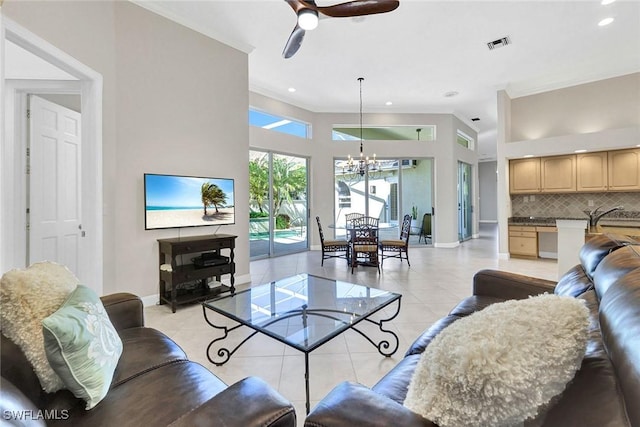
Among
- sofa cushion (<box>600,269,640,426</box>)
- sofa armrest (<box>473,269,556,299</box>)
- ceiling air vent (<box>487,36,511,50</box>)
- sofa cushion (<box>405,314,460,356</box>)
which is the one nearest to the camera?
sofa cushion (<box>600,269,640,426</box>)

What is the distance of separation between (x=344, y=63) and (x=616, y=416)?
210 inches

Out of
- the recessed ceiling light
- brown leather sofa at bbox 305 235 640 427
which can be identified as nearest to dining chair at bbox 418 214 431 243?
the recessed ceiling light

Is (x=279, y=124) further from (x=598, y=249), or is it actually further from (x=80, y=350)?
(x=80, y=350)

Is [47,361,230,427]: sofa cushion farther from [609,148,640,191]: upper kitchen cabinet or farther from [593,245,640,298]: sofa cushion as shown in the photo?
[609,148,640,191]: upper kitchen cabinet

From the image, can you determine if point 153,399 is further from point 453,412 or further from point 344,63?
point 344,63

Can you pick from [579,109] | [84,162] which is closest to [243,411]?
[84,162]

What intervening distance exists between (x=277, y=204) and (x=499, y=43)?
16.5 feet

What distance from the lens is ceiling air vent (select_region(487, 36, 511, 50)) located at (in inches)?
167

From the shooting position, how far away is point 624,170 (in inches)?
203

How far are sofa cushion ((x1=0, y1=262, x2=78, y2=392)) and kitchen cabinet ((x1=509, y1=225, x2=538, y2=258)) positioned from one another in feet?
23.0

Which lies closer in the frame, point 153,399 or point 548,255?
point 153,399

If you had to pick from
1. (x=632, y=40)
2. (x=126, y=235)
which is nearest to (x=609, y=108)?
(x=632, y=40)

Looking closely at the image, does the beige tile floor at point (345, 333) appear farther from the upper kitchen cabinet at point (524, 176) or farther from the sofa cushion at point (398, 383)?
the upper kitchen cabinet at point (524, 176)

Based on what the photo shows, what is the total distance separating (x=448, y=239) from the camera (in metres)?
7.60
